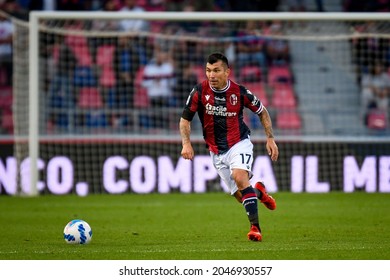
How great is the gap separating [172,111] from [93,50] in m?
2.27

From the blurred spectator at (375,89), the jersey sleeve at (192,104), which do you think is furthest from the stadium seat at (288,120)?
the jersey sleeve at (192,104)

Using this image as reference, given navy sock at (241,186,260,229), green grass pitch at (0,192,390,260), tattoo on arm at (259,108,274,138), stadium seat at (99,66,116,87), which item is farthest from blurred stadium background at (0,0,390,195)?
→ navy sock at (241,186,260,229)

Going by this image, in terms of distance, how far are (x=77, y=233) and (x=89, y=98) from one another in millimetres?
10051

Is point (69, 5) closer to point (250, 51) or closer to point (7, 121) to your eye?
point (7, 121)

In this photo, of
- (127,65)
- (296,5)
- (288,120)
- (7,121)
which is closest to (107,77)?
(127,65)

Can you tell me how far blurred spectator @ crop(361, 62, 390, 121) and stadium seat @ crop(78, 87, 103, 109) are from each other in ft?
17.3

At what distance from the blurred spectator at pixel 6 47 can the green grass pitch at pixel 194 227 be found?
13.5 feet

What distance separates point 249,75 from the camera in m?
20.6

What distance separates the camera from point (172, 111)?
19750 millimetres

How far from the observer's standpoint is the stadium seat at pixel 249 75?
2056cm

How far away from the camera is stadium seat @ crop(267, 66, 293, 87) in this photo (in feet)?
68.5

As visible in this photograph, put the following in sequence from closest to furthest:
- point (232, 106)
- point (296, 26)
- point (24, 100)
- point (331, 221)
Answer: point (232, 106) < point (331, 221) < point (24, 100) < point (296, 26)

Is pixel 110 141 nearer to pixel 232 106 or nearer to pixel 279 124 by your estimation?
pixel 279 124

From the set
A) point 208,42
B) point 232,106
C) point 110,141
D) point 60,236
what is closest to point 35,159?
point 110,141
